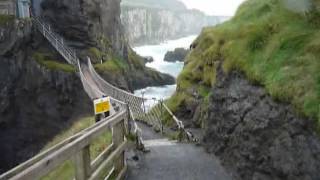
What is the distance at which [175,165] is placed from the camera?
433 inches

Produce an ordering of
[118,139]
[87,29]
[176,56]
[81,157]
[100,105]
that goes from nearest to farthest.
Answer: [81,157] → [118,139] → [100,105] → [87,29] → [176,56]

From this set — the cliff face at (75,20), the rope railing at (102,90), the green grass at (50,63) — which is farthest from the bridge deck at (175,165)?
the cliff face at (75,20)

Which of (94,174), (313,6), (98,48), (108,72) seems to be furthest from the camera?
(98,48)

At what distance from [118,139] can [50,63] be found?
2792 centimetres

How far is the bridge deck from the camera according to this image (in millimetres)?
9953

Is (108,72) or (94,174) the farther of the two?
(108,72)

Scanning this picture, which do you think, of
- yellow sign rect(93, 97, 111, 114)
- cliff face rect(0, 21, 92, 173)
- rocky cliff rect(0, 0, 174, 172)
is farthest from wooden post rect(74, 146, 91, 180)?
cliff face rect(0, 21, 92, 173)

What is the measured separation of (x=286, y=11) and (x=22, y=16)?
33341mm

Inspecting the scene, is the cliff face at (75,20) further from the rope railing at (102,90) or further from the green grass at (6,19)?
the green grass at (6,19)

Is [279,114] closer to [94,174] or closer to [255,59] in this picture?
[255,59]

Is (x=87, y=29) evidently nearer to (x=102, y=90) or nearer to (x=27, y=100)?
(x=27, y=100)

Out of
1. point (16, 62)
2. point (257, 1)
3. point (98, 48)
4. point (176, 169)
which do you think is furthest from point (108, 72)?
point (176, 169)

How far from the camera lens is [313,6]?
9.34 m

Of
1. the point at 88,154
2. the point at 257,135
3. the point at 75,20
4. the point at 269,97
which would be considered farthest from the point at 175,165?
the point at 75,20
